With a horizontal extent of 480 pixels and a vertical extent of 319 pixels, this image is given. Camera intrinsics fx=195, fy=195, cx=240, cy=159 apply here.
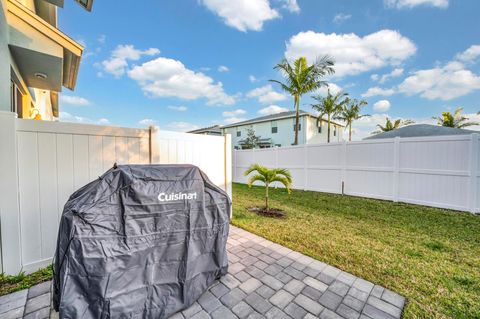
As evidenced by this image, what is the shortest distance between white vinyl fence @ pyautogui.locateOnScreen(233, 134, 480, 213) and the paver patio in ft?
17.3

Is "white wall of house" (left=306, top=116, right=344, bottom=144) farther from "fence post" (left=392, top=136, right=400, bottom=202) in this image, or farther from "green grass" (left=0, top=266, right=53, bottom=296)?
"green grass" (left=0, top=266, right=53, bottom=296)

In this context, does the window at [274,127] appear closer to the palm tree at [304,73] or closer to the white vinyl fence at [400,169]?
the palm tree at [304,73]

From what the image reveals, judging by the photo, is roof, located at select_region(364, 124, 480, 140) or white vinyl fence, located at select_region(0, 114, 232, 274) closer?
white vinyl fence, located at select_region(0, 114, 232, 274)

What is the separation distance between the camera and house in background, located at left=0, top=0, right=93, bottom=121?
10.4ft

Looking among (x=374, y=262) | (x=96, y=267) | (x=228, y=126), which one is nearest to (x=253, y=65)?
(x=374, y=262)

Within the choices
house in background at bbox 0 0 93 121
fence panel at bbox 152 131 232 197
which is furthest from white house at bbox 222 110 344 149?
house in background at bbox 0 0 93 121

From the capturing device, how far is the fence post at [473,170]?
16.5 feet

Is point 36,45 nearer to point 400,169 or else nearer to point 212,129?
point 400,169

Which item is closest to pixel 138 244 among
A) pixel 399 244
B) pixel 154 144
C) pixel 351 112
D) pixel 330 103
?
pixel 154 144

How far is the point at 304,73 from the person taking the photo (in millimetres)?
12312

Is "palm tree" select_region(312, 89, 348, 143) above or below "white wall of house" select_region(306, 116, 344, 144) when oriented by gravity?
above

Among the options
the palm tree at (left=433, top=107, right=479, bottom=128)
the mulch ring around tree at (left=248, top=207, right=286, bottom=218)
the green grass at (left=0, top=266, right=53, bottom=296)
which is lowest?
the mulch ring around tree at (left=248, top=207, right=286, bottom=218)

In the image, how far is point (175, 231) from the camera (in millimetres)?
1917

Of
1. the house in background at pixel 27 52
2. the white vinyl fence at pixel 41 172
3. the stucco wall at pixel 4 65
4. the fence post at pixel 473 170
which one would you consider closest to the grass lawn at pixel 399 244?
the fence post at pixel 473 170
